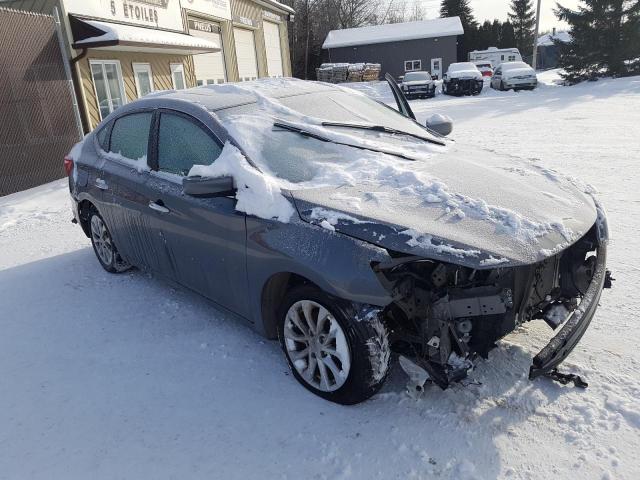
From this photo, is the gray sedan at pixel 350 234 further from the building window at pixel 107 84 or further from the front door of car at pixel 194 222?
the building window at pixel 107 84

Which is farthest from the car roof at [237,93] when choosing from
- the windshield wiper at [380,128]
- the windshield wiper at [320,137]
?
the windshield wiper at [380,128]

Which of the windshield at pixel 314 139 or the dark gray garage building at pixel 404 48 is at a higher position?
the dark gray garage building at pixel 404 48

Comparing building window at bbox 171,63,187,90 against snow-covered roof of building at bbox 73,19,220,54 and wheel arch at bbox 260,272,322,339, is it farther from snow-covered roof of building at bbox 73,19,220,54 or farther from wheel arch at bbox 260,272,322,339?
wheel arch at bbox 260,272,322,339

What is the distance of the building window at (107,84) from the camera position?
39.9ft

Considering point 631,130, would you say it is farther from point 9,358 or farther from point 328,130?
point 9,358

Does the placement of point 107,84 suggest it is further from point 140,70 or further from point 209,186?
point 209,186

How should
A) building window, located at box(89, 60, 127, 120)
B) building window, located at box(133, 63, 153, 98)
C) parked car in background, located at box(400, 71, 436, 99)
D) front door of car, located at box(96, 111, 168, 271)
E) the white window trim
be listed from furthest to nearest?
parked car in background, located at box(400, 71, 436, 99) < building window, located at box(133, 63, 153, 98) < the white window trim < building window, located at box(89, 60, 127, 120) < front door of car, located at box(96, 111, 168, 271)

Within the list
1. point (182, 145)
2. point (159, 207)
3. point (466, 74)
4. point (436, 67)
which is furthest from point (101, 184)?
point (436, 67)

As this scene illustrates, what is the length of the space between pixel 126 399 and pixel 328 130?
2.19m

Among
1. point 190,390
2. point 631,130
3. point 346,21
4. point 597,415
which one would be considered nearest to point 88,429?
point 190,390

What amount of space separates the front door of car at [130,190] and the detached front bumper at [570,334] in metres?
2.71

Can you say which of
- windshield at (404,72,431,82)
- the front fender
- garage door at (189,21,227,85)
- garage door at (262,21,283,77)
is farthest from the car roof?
windshield at (404,72,431,82)

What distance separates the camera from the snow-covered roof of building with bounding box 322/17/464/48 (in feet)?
135

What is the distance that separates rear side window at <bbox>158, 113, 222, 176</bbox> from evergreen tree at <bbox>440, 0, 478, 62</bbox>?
187 feet
